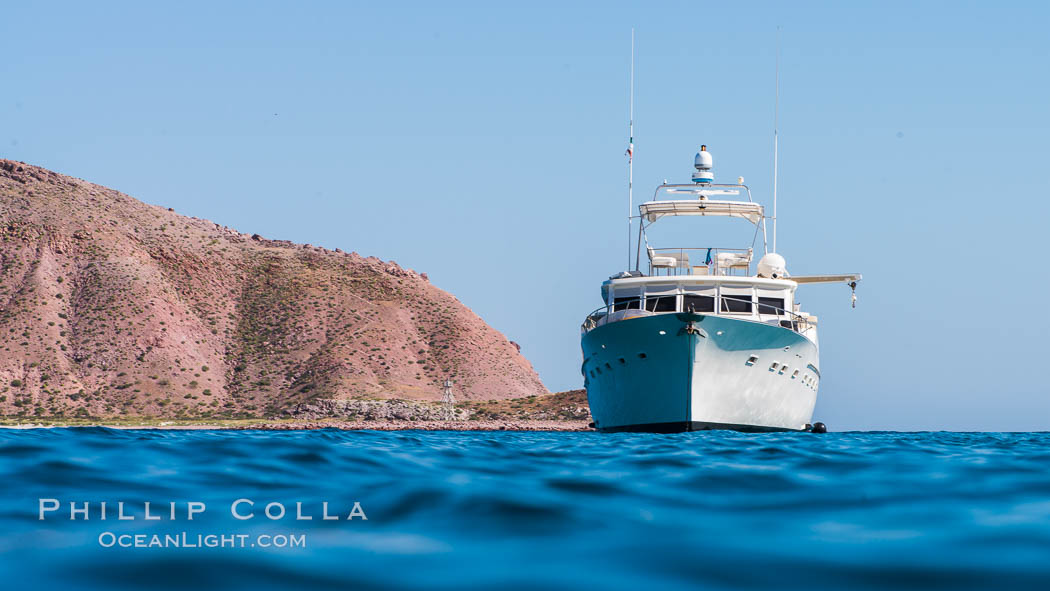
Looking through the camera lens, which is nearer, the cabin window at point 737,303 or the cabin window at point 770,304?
the cabin window at point 737,303

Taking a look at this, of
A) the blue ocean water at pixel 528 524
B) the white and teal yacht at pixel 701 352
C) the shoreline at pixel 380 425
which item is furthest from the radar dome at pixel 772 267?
the shoreline at pixel 380 425

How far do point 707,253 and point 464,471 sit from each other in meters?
29.2

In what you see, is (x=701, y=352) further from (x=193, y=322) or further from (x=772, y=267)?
(x=193, y=322)

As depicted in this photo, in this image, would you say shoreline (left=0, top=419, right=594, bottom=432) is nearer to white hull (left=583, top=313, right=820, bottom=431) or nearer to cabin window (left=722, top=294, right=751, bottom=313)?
→ cabin window (left=722, top=294, right=751, bottom=313)

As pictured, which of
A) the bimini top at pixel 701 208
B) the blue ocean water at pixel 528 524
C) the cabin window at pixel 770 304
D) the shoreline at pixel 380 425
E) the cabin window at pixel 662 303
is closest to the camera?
the blue ocean water at pixel 528 524

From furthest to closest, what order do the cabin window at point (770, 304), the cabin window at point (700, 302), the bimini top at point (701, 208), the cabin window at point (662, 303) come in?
the bimini top at point (701, 208)
the cabin window at point (770, 304)
the cabin window at point (662, 303)
the cabin window at point (700, 302)

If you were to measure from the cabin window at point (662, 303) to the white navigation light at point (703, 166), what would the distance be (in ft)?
25.3

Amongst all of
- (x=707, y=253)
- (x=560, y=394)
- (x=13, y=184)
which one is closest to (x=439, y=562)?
(x=707, y=253)

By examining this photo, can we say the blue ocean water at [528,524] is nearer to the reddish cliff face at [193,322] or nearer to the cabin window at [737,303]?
the cabin window at [737,303]

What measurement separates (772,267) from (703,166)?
5.60 metres

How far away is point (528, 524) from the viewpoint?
5.71 meters

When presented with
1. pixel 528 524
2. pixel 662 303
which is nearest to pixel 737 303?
pixel 662 303

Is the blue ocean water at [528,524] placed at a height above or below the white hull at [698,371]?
below

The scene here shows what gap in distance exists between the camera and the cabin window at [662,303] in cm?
3228
